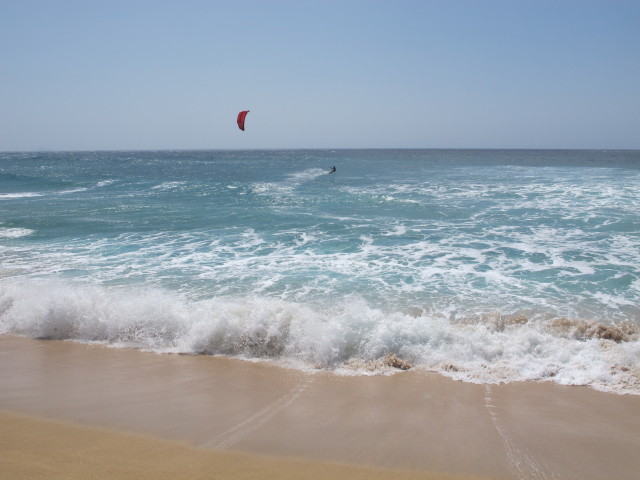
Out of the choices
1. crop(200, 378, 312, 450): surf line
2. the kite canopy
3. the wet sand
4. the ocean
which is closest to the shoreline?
the wet sand

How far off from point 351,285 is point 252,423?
202 inches

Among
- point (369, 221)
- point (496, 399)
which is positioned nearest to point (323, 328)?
point (496, 399)

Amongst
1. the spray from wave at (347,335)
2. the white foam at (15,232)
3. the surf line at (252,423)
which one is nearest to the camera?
the surf line at (252,423)

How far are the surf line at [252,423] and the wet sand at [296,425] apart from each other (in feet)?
0.06

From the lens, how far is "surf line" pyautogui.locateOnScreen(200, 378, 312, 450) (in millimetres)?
4191

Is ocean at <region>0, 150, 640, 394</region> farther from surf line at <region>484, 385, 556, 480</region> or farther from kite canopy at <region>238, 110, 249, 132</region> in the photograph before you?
kite canopy at <region>238, 110, 249, 132</region>

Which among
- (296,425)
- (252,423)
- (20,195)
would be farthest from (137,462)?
(20,195)

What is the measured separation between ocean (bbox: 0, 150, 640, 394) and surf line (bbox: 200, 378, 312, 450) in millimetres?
901

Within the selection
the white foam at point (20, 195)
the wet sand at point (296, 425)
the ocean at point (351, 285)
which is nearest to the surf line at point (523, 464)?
the wet sand at point (296, 425)

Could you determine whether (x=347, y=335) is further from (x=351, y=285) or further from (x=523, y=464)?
(x=523, y=464)

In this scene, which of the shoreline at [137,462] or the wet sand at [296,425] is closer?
the shoreline at [137,462]

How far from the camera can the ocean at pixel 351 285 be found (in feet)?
20.9

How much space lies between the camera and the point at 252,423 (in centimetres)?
456

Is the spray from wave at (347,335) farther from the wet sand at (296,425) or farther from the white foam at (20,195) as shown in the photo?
the white foam at (20,195)
